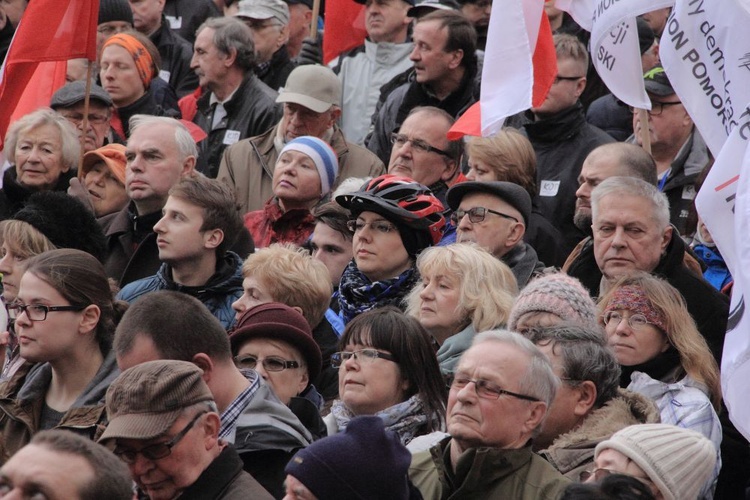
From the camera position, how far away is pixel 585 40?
11320 mm

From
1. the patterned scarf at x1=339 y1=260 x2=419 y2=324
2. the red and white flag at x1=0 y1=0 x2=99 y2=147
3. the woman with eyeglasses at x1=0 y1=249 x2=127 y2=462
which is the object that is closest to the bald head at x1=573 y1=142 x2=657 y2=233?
the patterned scarf at x1=339 y1=260 x2=419 y2=324

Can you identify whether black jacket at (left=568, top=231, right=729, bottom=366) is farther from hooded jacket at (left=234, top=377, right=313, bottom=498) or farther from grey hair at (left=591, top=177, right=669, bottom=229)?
hooded jacket at (left=234, top=377, right=313, bottom=498)

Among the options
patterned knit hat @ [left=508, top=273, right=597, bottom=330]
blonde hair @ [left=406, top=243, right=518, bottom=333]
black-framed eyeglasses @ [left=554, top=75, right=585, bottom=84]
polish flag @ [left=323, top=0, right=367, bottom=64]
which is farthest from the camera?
polish flag @ [left=323, top=0, right=367, bottom=64]

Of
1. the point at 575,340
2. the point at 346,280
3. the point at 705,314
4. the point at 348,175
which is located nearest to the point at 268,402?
the point at 575,340

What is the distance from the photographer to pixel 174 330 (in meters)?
5.46

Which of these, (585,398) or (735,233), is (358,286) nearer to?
(585,398)

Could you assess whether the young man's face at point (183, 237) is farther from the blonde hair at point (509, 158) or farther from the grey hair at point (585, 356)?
the grey hair at point (585, 356)

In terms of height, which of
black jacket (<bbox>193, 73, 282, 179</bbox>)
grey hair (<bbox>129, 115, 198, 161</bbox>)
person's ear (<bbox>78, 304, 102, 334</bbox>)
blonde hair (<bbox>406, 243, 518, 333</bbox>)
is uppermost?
blonde hair (<bbox>406, 243, 518, 333</bbox>)

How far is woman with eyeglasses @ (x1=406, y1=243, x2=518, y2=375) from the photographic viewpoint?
21.7ft

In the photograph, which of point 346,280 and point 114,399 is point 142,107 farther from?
point 114,399

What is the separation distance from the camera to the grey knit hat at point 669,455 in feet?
16.3

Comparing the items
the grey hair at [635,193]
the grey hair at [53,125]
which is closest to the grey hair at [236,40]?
the grey hair at [53,125]

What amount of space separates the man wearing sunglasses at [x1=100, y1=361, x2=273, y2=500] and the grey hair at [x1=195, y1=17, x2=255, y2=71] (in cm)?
641

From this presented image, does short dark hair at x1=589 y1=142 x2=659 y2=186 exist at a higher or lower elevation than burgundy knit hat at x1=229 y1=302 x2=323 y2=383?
higher
